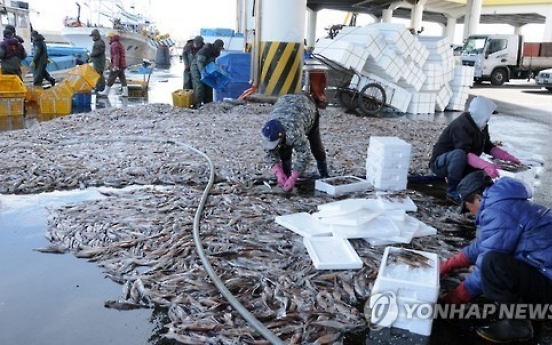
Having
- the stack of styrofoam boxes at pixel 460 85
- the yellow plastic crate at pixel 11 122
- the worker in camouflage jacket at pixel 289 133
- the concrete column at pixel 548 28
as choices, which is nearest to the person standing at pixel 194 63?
the yellow plastic crate at pixel 11 122

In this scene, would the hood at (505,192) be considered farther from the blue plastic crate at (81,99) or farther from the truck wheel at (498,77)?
the truck wheel at (498,77)

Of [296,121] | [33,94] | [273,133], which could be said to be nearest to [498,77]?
[33,94]

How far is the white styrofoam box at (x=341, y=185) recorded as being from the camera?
5.58 m

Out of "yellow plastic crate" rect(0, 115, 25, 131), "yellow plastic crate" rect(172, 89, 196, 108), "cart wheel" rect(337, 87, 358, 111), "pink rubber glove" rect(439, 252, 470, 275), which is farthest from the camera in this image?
"cart wheel" rect(337, 87, 358, 111)

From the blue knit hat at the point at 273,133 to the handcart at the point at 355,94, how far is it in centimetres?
783

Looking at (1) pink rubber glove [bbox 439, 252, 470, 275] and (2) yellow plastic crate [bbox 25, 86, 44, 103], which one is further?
(2) yellow plastic crate [bbox 25, 86, 44, 103]

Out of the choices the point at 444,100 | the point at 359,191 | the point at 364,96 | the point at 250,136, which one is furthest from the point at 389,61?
the point at 359,191

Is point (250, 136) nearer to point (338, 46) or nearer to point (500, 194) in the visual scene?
point (338, 46)

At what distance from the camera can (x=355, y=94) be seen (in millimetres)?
12617

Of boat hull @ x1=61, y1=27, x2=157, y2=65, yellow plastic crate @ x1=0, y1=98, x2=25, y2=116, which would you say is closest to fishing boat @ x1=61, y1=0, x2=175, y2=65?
boat hull @ x1=61, y1=27, x2=157, y2=65

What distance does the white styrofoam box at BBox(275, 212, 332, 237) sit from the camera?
13.7ft

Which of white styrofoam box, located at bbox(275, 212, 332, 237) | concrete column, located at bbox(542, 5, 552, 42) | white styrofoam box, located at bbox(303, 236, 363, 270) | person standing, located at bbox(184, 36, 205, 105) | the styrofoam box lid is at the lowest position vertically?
white styrofoam box, located at bbox(303, 236, 363, 270)

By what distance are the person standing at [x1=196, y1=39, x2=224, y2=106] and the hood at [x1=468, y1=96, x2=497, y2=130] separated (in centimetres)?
818

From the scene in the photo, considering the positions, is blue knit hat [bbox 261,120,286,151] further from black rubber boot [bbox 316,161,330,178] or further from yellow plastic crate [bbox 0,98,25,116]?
yellow plastic crate [bbox 0,98,25,116]
